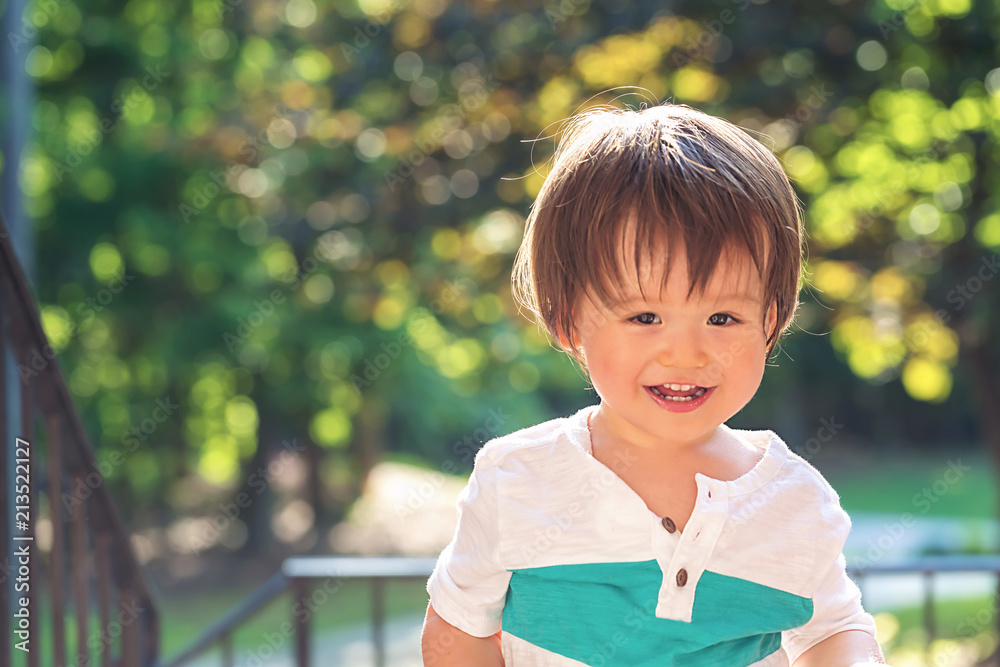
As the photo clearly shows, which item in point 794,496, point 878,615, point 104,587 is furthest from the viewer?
point 878,615

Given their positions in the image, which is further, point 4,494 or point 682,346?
point 4,494

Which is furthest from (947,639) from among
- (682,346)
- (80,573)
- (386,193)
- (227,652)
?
(682,346)

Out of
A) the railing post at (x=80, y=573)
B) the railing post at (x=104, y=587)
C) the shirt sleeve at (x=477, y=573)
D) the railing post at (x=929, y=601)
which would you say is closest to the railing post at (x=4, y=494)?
the railing post at (x=80, y=573)

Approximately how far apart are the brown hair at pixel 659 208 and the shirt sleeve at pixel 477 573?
23 cm

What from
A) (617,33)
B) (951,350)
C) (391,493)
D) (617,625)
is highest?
(617,33)

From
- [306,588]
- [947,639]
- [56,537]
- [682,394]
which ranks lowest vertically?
[947,639]

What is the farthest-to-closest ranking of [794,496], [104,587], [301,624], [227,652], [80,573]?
[227,652] → [301,624] → [104,587] → [80,573] → [794,496]

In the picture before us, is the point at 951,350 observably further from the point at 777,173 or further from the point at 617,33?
the point at 777,173

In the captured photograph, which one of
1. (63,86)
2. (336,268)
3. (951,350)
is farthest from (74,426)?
(63,86)

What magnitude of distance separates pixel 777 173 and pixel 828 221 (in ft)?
15.8

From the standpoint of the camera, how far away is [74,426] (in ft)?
6.94

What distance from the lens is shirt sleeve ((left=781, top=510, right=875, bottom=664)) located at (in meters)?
1.24

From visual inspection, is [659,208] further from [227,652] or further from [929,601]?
[227,652]

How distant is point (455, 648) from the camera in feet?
4.08
